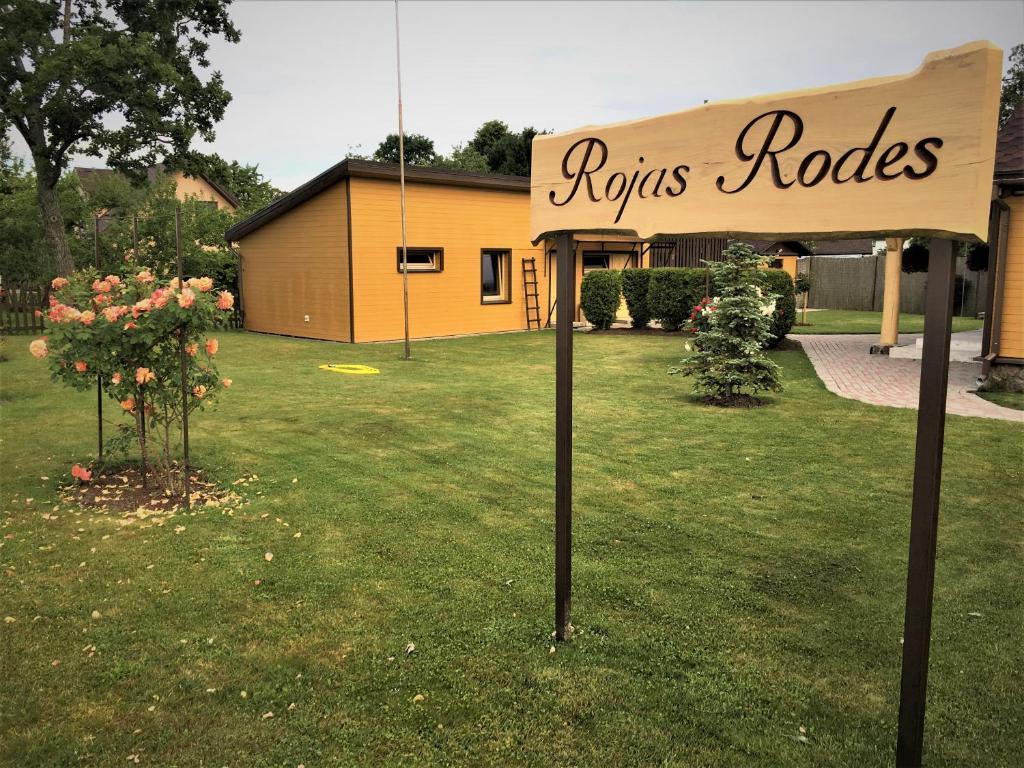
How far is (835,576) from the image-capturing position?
4.04 meters

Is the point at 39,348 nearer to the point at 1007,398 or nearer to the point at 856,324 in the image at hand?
the point at 1007,398

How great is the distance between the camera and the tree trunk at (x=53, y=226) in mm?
19750

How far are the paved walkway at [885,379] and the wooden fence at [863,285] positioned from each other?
37.6 feet

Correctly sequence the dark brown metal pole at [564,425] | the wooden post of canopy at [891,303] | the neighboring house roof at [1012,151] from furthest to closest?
the wooden post of canopy at [891,303]
the neighboring house roof at [1012,151]
the dark brown metal pole at [564,425]

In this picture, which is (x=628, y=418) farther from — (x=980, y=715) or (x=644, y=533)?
(x=980, y=715)

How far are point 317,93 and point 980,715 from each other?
67.6ft

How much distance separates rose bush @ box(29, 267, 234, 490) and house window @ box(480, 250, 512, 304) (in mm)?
14227

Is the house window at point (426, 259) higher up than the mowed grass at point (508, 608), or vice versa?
the house window at point (426, 259)

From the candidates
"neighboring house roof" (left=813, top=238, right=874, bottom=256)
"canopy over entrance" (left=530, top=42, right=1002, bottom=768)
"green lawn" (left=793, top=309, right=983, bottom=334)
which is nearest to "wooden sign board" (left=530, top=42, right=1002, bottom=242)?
"canopy over entrance" (left=530, top=42, right=1002, bottom=768)

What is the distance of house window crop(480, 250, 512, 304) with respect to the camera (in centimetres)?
1950

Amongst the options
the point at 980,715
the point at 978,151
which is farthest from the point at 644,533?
the point at 978,151

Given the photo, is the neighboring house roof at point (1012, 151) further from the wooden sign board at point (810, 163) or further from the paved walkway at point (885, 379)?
the wooden sign board at point (810, 163)

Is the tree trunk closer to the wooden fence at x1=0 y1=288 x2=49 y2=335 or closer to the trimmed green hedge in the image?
the wooden fence at x1=0 y1=288 x2=49 y2=335

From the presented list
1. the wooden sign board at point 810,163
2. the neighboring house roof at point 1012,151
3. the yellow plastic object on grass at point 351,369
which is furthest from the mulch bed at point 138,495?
the neighboring house roof at point 1012,151
